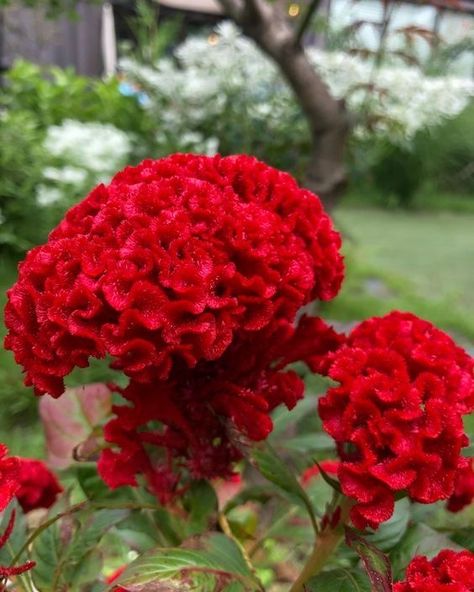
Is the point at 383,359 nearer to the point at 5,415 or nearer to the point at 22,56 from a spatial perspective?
the point at 5,415

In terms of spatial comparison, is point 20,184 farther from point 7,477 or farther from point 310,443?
point 7,477

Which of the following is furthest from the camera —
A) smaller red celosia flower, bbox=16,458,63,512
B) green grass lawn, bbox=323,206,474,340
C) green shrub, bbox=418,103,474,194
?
green shrub, bbox=418,103,474,194

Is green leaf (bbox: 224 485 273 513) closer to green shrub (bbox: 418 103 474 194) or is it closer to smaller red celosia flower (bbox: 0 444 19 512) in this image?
smaller red celosia flower (bbox: 0 444 19 512)

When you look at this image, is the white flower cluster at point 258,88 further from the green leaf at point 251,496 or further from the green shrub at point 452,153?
the green shrub at point 452,153

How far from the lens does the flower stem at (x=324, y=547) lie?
0.73 m

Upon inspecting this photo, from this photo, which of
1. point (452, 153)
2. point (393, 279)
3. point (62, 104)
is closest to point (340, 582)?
point (393, 279)

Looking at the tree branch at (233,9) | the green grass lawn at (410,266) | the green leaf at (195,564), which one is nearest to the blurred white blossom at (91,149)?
the green grass lawn at (410,266)

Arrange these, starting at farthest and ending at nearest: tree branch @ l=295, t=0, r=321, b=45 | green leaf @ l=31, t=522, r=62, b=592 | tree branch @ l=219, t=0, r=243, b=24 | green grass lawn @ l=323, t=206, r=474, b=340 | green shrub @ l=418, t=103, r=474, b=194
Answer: green shrub @ l=418, t=103, r=474, b=194, green grass lawn @ l=323, t=206, r=474, b=340, tree branch @ l=219, t=0, r=243, b=24, tree branch @ l=295, t=0, r=321, b=45, green leaf @ l=31, t=522, r=62, b=592

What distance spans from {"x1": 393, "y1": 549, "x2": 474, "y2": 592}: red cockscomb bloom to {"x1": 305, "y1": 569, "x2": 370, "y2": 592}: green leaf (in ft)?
0.22

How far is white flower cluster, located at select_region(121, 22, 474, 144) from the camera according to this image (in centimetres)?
378

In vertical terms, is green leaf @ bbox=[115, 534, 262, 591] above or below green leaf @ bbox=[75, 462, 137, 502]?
above

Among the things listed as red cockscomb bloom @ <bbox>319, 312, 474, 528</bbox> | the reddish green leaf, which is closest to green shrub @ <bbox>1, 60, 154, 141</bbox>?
the reddish green leaf

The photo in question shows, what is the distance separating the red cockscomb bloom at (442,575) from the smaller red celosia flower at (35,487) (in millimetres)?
484

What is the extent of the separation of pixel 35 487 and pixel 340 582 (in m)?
0.42
